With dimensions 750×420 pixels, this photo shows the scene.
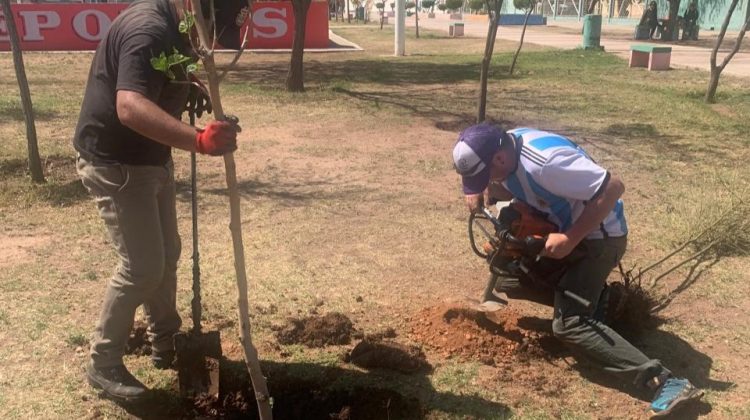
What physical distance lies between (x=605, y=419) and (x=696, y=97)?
10349 mm

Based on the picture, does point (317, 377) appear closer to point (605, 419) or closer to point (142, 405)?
point (142, 405)

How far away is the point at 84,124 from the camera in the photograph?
2.80 m

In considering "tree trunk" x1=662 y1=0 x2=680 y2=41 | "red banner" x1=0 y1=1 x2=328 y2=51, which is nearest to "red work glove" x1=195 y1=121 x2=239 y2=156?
"red banner" x1=0 y1=1 x2=328 y2=51

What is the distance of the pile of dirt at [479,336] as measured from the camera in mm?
3592

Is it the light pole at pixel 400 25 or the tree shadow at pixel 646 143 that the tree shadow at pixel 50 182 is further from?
the light pole at pixel 400 25

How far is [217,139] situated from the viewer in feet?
7.49

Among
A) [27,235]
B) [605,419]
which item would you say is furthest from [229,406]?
[27,235]

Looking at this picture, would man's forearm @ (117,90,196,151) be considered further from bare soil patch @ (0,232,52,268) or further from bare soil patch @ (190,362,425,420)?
bare soil patch @ (0,232,52,268)

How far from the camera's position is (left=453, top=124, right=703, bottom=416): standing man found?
119 inches

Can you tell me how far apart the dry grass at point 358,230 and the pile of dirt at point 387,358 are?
0.09 metres

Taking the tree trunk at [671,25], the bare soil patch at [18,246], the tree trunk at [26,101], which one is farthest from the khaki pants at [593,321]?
the tree trunk at [671,25]

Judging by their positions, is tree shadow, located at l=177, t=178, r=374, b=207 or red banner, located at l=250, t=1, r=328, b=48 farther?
red banner, located at l=250, t=1, r=328, b=48

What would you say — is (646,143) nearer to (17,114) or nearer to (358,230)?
(358,230)

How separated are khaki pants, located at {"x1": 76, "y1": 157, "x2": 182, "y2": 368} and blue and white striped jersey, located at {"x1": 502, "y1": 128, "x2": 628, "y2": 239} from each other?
1.59 metres
